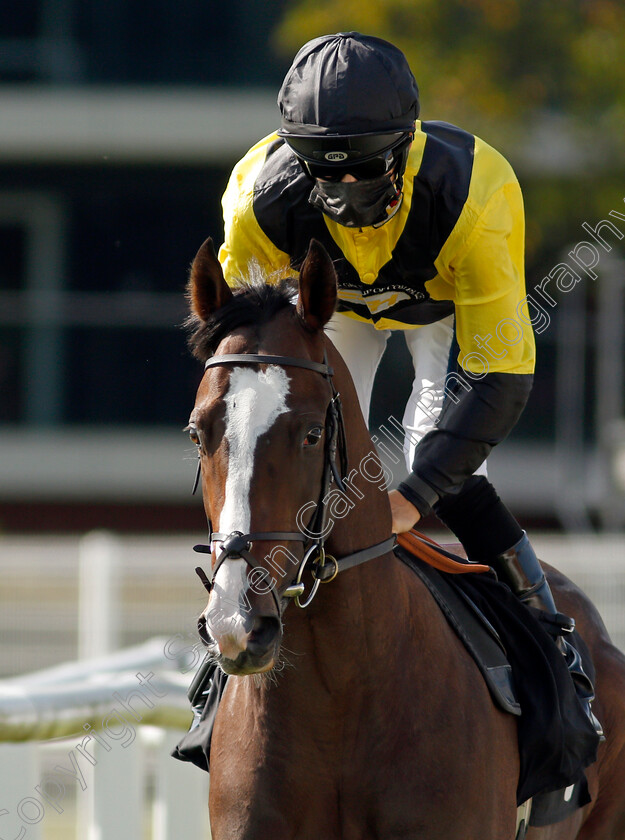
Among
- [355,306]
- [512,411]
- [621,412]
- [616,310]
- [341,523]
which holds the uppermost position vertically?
[616,310]

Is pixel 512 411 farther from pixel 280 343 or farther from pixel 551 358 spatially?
pixel 551 358

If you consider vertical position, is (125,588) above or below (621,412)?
below

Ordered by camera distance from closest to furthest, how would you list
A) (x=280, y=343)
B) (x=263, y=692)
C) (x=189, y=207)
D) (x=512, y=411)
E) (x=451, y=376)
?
(x=280, y=343), (x=263, y=692), (x=512, y=411), (x=451, y=376), (x=189, y=207)

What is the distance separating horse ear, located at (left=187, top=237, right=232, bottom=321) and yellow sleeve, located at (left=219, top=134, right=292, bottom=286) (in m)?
0.60

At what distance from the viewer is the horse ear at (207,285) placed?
285 cm

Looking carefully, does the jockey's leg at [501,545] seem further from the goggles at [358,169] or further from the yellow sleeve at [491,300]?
the goggles at [358,169]

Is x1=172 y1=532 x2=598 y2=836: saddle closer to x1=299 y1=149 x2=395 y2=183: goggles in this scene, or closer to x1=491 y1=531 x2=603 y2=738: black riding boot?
x1=491 y1=531 x2=603 y2=738: black riding boot

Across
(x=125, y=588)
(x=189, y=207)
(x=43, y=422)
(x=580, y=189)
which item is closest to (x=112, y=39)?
(x=189, y=207)

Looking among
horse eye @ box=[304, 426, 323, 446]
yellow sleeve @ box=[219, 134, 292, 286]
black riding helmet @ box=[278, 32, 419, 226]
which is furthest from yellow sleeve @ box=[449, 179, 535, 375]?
horse eye @ box=[304, 426, 323, 446]

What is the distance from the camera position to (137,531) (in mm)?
13797

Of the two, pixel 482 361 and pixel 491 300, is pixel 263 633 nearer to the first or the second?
pixel 482 361

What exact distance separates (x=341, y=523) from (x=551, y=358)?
9.91m

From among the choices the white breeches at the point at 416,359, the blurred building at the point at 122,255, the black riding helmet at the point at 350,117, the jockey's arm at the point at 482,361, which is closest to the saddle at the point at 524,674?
the jockey's arm at the point at 482,361

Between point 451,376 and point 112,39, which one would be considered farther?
point 112,39
